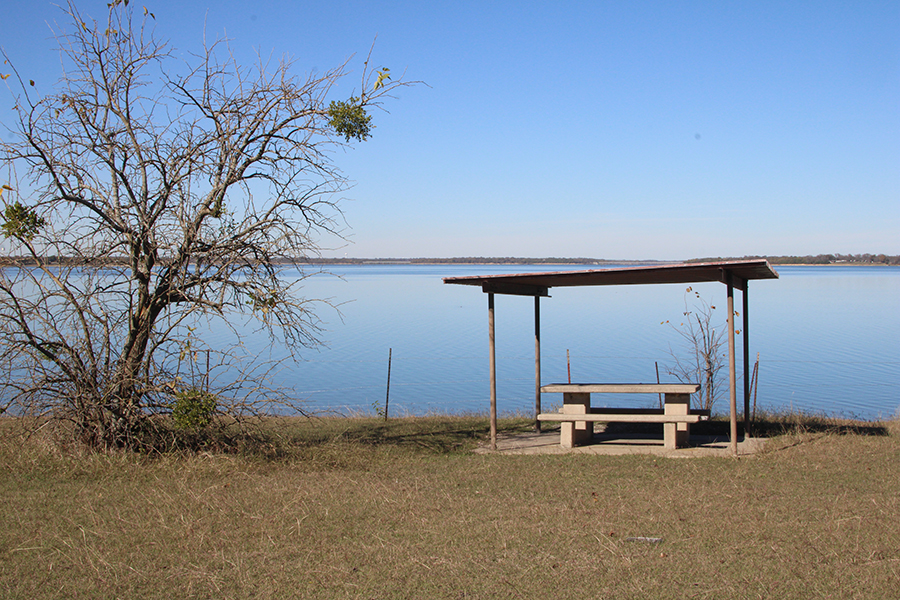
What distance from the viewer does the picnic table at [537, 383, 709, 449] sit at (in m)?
9.22

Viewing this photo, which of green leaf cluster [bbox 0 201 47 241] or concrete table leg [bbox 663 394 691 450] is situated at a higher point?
green leaf cluster [bbox 0 201 47 241]

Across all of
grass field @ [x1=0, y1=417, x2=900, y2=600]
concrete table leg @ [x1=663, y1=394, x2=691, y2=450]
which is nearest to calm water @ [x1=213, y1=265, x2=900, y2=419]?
grass field @ [x1=0, y1=417, x2=900, y2=600]

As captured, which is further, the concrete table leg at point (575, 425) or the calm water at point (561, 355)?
the calm water at point (561, 355)

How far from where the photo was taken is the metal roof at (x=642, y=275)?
8.31m

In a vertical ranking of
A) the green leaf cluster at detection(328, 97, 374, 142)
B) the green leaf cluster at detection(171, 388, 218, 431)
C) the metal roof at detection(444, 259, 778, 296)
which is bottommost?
the green leaf cluster at detection(171, 388, 218, 431)

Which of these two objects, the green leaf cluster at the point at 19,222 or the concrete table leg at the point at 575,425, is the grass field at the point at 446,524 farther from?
the green leaf cluster at the point at 19,222

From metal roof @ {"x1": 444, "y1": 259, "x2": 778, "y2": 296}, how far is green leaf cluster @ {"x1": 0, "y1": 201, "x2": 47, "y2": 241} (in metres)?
4.84

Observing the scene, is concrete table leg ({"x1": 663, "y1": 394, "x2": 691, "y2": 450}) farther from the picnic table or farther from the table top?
the table top

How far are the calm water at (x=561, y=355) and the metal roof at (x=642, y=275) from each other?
86.4 inches

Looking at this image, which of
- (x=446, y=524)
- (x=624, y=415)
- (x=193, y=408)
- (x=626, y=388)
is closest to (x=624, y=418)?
(x=624, y=415)

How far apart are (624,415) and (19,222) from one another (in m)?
7.56

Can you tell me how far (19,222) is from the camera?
7961 mm

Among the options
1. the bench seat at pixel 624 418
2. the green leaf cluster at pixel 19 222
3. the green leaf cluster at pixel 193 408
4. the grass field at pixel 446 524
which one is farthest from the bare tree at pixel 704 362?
the green leaf cluster at pixel 19 222

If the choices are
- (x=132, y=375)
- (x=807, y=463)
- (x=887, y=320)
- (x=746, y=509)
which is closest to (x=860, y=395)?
(x=807, y=463)
